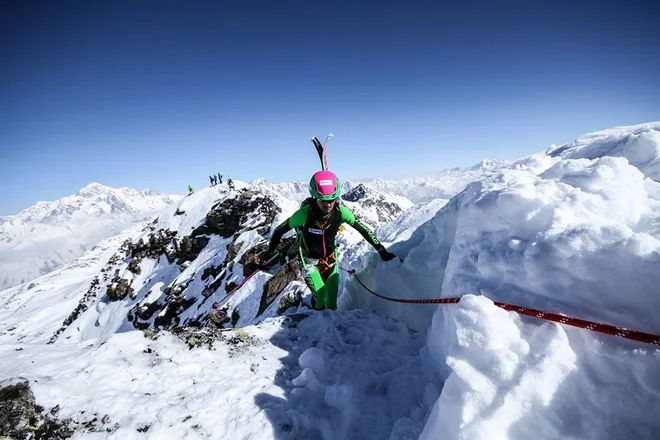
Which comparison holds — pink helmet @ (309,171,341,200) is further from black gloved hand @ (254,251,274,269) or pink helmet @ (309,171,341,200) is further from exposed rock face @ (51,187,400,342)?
exposed rock face @ (51,187,400,342)

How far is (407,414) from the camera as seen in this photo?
3.70 metres

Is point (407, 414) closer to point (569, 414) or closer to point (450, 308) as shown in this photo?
point (450, 308)

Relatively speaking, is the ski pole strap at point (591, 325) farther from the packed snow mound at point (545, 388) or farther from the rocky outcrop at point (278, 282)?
the rocky outcrop at point (278, 282)

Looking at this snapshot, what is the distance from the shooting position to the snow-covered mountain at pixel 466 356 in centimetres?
252

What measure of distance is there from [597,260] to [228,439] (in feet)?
13.9

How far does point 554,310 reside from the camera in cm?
315

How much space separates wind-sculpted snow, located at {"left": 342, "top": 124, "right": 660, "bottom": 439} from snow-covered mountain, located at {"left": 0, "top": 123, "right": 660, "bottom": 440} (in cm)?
1

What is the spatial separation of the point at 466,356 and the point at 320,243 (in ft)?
18.0

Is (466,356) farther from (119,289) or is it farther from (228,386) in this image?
(119,289)

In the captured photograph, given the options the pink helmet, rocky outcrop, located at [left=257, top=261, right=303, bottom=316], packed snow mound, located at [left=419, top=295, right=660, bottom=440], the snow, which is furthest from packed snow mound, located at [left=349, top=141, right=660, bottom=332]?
rocky outcrop, located at [left=257, top=261, right=303, bottom=316]

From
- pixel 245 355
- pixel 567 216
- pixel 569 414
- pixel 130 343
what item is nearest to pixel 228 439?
pixel 245 355

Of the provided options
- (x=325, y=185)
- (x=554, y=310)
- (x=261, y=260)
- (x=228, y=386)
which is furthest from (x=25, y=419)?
(x=261, y=260)

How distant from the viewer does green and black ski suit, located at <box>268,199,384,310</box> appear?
7980 mm

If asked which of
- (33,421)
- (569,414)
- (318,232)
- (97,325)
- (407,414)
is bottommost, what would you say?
(97,325)
